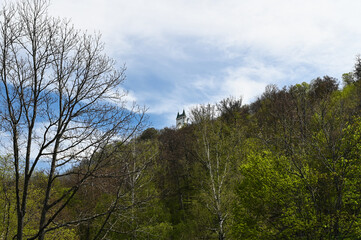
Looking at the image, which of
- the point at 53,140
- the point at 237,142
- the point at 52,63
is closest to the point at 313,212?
the point at 53,140

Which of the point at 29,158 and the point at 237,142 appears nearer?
the point at 29,158

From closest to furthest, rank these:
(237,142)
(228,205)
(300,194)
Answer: (300,194) < (228,205) < (237,142)

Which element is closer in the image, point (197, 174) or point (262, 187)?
point (262, 187)

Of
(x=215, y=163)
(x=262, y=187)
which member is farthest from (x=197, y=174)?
(x=262, y=187)

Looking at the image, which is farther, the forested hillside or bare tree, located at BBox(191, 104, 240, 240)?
bare tree, located at BBox(191, 104, 240, 240)

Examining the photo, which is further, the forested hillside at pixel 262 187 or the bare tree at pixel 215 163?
the bare tree at pixel 215 163

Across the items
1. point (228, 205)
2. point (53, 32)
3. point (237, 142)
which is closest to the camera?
point (53, 32)

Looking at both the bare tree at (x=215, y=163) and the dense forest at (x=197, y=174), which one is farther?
the bare tree at (x=215, y=163)

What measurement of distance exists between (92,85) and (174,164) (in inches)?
1439

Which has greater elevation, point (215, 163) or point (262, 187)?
point (215, 163)

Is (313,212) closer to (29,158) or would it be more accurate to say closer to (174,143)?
(29,158)

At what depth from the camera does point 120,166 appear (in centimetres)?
569

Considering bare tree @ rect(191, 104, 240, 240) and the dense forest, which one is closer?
the dense forest

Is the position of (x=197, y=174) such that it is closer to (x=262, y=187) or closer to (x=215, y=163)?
(x=215, y=163)
